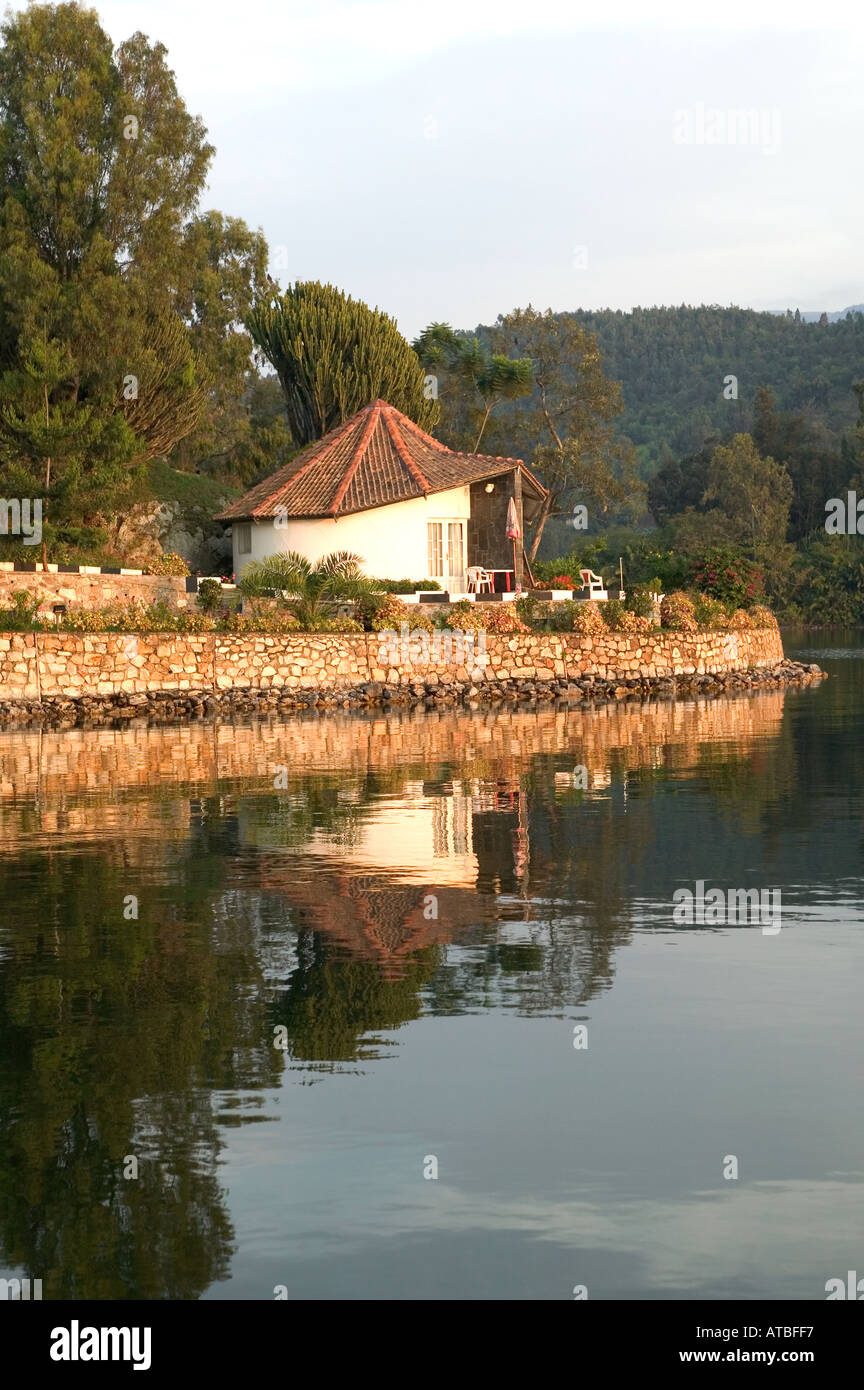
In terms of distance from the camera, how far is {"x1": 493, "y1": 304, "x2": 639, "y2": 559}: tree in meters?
80.8

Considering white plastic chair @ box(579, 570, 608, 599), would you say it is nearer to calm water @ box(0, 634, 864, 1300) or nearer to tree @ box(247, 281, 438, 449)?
tree @ box(247, 281, 438, 449)

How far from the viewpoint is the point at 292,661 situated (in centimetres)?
4053

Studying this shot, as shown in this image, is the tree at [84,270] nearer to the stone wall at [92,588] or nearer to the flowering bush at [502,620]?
the stone wall at [92,588]

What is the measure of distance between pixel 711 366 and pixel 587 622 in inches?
4879

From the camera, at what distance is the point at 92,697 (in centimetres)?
3753

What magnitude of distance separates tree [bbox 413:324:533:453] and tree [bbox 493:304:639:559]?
16.0 feet

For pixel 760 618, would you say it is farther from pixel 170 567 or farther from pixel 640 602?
pixel 170 567

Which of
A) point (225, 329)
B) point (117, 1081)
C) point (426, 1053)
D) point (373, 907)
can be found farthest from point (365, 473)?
point (117, 1081)

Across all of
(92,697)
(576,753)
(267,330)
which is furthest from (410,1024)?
(267,330)

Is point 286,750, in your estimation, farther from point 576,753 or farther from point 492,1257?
point 492,1257

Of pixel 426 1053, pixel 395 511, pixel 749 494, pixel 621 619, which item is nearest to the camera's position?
pixel 426 1053

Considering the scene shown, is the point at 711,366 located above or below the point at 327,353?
above

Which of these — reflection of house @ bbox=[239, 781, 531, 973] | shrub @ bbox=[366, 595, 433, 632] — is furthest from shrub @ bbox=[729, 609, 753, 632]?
reflection of house @ bbox=[239, 781, 531, 973]

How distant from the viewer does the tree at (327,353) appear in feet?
199
